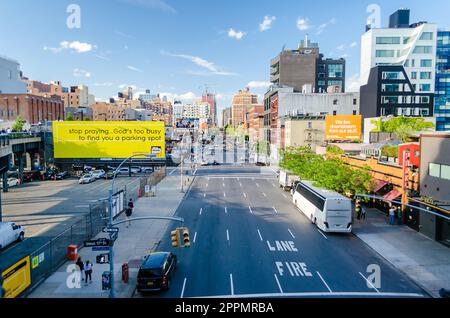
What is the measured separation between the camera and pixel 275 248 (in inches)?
965

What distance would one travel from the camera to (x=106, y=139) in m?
58.8

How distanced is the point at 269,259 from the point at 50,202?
29.8m

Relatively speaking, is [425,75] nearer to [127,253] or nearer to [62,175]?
[62,175]

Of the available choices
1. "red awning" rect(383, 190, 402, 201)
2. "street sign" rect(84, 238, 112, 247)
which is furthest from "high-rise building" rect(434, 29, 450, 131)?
"street sign" rect(84, 238, 112, 247)

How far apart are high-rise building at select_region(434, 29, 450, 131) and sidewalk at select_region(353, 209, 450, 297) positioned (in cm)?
8784

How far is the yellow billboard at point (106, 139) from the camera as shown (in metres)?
58.2

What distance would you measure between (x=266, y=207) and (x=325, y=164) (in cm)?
804

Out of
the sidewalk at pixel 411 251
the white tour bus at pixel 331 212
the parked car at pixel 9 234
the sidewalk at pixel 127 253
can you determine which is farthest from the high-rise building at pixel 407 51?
the parked car at pixel 9 234

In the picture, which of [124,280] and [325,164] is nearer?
[124,280]

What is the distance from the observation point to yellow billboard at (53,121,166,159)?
58.2 metres

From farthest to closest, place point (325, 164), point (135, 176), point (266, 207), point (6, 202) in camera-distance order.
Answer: point (135, 176) → point (6, 202) → point (266, 207) → point (325, 164)

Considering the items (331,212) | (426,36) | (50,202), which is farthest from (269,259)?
(426,36)
